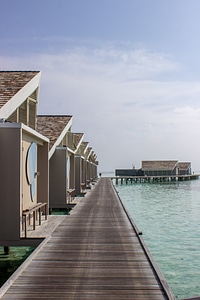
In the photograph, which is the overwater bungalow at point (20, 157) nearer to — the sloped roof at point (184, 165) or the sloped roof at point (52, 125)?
the sloped roof at point (52, 125)

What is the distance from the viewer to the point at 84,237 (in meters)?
9.45

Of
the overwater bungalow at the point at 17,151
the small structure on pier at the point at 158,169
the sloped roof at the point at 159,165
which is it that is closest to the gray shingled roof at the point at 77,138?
the overwater bungalow at the point at 17,151

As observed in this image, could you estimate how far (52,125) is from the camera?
18906mm

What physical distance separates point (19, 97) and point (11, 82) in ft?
2.88

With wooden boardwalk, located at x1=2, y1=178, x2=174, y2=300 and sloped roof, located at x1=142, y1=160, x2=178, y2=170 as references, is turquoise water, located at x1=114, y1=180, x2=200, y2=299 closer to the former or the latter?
wooden boardwalk, located at x1=2, y1=178, x2=174, y2=300

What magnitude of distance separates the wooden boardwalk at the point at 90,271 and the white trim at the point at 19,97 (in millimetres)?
3436

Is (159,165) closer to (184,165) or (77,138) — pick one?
(184,165)

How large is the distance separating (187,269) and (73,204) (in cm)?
872

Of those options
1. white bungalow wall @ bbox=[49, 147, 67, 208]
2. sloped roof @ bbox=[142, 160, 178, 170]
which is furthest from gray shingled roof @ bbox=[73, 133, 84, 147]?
sloped roof @ bbox=[142, 160, 178, 170]

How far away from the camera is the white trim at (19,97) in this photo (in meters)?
8.96

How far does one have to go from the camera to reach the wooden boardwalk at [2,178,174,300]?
17.2 ft

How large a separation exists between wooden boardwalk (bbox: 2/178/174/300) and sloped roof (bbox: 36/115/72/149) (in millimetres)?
7848

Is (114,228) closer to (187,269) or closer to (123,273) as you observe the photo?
(187,269)

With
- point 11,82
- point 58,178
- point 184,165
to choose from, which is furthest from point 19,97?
point 184,165
